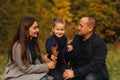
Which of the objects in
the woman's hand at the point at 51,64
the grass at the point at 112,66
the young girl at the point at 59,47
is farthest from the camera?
the grass at the point at 112,66

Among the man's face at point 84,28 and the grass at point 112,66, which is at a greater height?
the man's face at point 84,28

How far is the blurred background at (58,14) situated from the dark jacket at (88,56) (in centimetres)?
851

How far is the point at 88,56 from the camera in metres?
6.73

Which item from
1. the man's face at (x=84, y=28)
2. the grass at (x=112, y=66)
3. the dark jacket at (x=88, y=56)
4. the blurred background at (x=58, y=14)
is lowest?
the blurred background at (x=58, y=14)

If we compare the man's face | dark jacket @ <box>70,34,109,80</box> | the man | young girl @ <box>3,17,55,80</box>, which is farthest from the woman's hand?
the man's face

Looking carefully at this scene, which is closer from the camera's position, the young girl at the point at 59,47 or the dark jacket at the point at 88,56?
the dark jacket at the point at 88,56

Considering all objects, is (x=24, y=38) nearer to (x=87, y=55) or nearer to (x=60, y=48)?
(x=60, y=48)

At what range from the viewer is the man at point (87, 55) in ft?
21.4

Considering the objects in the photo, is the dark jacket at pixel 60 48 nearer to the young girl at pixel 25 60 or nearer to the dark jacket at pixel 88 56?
the dark jacket at pixel 88 56

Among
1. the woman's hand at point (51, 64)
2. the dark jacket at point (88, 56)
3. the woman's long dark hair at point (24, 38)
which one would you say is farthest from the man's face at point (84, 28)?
the woman's long dark hair at point (24, 38)

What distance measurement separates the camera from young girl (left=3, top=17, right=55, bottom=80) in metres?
6.25

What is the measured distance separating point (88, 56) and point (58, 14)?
1156 cm

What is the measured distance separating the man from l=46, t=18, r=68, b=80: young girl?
0.45 feet

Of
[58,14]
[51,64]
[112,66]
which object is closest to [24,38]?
[51,64]
